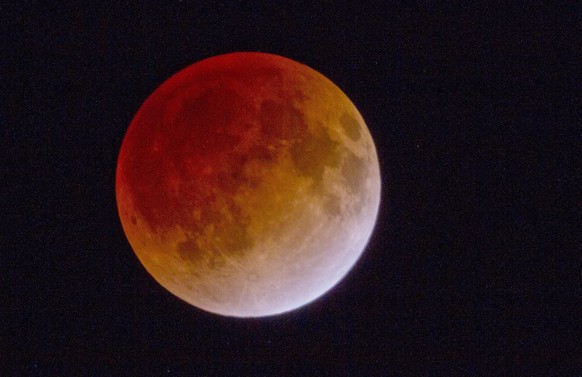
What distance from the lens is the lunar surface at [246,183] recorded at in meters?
7.70

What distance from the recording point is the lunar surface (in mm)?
7695

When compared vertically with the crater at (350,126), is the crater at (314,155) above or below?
below

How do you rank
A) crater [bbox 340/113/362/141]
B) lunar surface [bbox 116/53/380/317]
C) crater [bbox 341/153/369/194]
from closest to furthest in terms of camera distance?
1. lunar surface [bbox 116/53/380/317]
2. crater [bbox 341/153/369/194]
3. crater [bbox 340/113/362/141]

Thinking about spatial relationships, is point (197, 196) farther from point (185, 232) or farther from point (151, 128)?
point (151, 128)

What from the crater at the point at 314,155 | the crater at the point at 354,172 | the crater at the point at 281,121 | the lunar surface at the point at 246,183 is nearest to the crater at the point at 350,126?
the lunar surface at the point at 246,183

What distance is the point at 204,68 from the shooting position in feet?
27.9

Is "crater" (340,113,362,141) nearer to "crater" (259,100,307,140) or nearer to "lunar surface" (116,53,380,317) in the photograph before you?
"lunar surface" (116,53,380,317)

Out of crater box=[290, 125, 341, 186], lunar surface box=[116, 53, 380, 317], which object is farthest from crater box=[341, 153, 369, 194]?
crater box=[290, 125, 341, 186]

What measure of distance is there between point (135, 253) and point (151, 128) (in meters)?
1.92

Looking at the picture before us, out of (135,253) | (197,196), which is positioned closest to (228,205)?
(197,196)

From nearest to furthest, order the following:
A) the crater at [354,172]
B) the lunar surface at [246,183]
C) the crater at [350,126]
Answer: the lunar surface at [246,183] < the crater at [354,172] < the crater at [350,126]

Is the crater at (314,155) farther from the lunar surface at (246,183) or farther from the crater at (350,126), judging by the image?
the crater at (350,126)

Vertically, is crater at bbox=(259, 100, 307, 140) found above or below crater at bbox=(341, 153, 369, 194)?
above

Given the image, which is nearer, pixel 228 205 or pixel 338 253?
pixel 228 205
